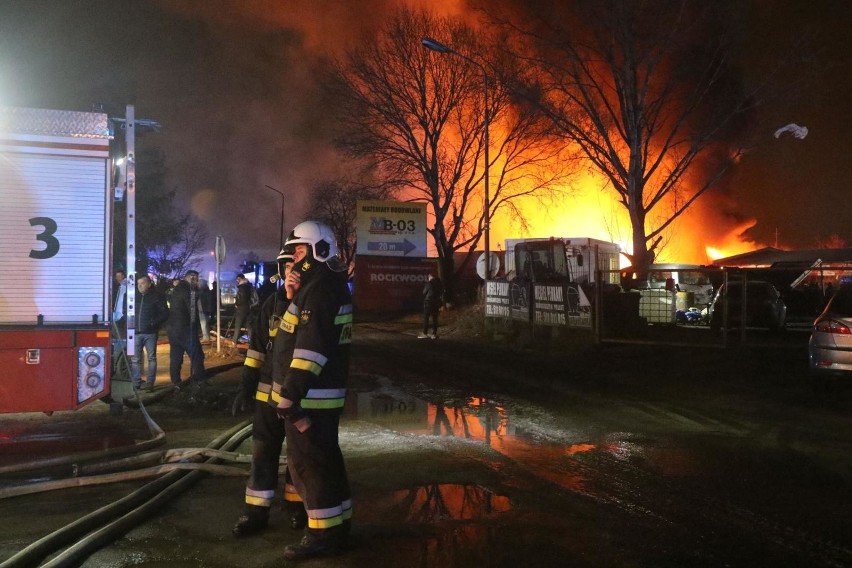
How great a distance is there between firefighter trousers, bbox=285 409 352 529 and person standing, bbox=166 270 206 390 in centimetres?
705

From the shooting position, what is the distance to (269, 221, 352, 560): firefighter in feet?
13.1

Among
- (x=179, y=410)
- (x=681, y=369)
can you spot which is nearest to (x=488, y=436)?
(x=179, y=410)

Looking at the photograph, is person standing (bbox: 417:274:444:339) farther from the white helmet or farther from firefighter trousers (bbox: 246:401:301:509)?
the white helmet

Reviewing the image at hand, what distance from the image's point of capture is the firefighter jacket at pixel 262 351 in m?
4.55

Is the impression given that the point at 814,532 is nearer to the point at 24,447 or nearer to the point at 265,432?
the point at 265,432

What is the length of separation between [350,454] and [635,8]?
16.2m

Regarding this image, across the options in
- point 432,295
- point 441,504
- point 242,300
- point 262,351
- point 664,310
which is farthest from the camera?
point 432,295

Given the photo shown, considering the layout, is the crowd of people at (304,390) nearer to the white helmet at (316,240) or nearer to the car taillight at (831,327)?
the white helmet at (316,240)

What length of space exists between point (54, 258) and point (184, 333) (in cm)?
449

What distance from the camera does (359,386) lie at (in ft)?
38.0

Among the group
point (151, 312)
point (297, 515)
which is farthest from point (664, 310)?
point (297, 515)

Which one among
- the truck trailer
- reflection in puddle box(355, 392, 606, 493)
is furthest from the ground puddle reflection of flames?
the truck trailer

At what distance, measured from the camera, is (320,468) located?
13.5 ft

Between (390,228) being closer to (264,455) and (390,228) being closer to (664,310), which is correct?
(664,310)
